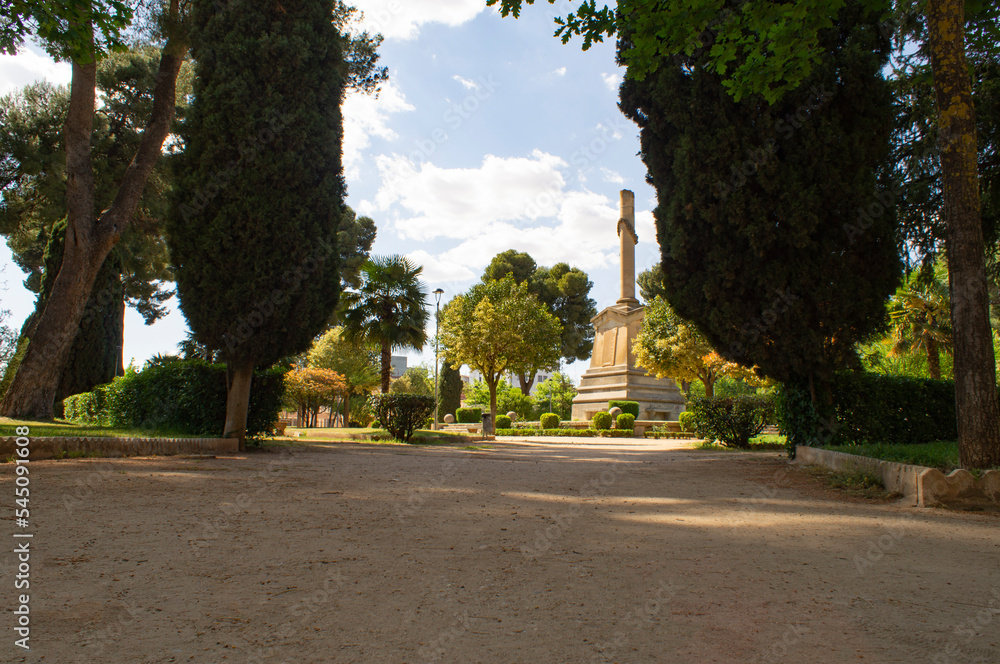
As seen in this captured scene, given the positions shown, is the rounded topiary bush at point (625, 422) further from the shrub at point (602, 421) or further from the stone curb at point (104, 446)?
the stone curb at point (104, 446)

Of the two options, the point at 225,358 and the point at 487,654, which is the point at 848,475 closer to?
the point at 487,654

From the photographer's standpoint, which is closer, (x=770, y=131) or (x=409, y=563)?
(x=409, y=563)

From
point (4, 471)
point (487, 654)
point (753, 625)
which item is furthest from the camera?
point (4, 471)

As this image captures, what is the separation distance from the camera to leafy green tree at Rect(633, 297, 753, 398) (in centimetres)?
2241

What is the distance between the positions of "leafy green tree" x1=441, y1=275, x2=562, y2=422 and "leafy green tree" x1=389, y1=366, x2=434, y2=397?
70.5 ft

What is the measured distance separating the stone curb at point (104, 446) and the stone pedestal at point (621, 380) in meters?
21.3

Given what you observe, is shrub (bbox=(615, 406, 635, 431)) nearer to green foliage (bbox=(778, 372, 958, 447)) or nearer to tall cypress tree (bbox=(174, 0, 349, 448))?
green foliage (bbox=(778, 372, 958, 447))

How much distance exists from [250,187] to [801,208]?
27.6 ft

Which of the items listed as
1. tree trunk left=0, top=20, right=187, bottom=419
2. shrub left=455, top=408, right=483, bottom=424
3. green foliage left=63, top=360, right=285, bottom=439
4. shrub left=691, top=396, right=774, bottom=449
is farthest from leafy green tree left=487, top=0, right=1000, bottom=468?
shrub left=455, top=408, right=483, bottom=424

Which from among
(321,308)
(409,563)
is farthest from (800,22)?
(321,308)

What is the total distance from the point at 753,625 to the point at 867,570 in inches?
50.1

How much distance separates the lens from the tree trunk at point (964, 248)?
Result: 5117 millimetres

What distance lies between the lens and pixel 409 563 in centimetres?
303

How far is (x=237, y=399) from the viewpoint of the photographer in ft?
31.9
